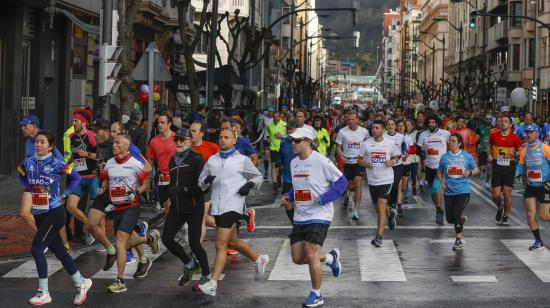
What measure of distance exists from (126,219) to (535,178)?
579 cm

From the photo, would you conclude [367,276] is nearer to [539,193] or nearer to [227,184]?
[227,184]

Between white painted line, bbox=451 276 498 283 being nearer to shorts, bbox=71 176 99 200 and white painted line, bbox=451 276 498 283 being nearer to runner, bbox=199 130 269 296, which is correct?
runner, bbox=199 130 269 296

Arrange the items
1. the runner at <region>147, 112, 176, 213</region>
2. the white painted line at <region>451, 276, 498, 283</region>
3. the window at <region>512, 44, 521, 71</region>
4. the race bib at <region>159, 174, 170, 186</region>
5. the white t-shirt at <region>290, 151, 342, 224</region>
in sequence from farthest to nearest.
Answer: the window at <region>512, 44, 521, 71</region> → the runner at <region>147, 112, 176, 213</region> → the race bib at <region>159, 174, 170, 186</region> → the white painted line at <region>451, 276, 498, 283</region> → the white t-shirt at <region>290, 151, 342, 224</region>

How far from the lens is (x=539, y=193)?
14.5m

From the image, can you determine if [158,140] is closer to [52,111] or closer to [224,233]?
[224,233]

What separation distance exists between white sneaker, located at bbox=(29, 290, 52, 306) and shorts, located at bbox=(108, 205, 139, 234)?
1.21 meters

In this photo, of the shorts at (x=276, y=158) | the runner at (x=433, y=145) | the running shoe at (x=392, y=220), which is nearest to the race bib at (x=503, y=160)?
the running shoe at (x=392, y=220)

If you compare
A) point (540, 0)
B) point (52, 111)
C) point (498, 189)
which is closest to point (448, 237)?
point (498, 189)

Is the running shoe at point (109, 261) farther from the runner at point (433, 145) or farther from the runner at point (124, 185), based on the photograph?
the runner at point (433, 145)

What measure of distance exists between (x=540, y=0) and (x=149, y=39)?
93.4 feet

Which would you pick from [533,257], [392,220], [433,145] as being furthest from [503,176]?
[533,257]

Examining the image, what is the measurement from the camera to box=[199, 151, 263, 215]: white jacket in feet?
35.7

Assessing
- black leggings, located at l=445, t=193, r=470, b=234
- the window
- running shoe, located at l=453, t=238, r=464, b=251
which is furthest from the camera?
the window

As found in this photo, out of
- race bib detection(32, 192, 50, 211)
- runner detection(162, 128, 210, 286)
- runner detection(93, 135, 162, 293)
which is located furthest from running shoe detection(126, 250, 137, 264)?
race bib detection(32, 192, 50, 211)
